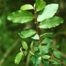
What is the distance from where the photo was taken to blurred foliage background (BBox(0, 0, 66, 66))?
1784mm

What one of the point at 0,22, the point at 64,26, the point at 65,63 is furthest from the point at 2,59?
the point at 65,63

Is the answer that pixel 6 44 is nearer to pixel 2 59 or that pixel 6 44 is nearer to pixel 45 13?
pixel 2 59

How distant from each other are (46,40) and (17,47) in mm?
831

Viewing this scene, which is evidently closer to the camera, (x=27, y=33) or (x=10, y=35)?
(x=27, y=33)

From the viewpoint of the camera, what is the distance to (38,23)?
1087 millimetres

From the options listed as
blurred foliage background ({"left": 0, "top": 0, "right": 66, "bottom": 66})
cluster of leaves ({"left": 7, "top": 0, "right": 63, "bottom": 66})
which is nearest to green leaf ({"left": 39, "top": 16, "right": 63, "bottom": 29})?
cluster of leaves ({"left": 7, "top": 0, "right": 63, "bottom": 66})

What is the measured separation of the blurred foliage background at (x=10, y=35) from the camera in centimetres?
178

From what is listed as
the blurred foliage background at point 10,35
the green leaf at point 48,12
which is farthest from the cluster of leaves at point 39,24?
the blurred foliage background at point 10,35

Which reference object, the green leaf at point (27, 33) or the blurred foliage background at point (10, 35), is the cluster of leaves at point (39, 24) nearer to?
the green leaf at point (27, 33)

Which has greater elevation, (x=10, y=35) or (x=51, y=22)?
(x=51, y=22)

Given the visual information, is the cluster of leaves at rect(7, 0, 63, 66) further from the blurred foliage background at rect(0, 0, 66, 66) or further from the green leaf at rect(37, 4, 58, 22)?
the blurred foliage background at rect(0, 0, 66, 66)

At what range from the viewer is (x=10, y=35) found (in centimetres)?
200

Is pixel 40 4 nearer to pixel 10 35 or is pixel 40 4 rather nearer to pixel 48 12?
pixel 48 12

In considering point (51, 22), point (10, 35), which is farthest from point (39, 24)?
point (10, 35)
